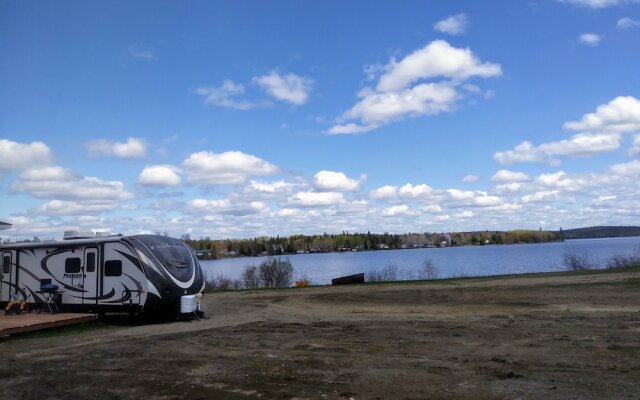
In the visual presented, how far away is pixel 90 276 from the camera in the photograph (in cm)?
1745

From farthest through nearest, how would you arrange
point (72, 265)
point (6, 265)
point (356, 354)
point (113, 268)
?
point (6, 265) < point (72, 265) < point (113, 268) < point (356, 354)

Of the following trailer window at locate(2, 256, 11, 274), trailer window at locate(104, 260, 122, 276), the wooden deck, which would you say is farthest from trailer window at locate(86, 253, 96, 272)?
trailer window at locate(2, 256, 11, 274)

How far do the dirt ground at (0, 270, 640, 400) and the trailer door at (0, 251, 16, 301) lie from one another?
432 centimetres

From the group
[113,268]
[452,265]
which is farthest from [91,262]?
[452,265]

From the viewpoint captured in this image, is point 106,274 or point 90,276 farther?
point 90,276

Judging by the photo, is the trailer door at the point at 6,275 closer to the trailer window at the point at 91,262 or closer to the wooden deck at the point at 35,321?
the wooden deck at the point at 35,321

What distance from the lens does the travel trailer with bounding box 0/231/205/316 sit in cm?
1662

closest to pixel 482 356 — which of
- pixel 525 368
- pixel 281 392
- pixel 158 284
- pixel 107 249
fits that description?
pixel 525 368

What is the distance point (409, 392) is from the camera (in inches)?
294

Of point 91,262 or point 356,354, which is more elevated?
point 91,262

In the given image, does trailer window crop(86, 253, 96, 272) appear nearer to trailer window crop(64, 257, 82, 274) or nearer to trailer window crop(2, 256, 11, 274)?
trailer window crop(64, 257, 82, 274)

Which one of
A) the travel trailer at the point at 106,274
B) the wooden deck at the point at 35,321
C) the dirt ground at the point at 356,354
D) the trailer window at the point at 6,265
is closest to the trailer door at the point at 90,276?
the travel trailer at the point at 106,274

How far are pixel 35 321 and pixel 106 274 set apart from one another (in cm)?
243

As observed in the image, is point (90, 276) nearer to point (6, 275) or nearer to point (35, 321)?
point (35, 321)
